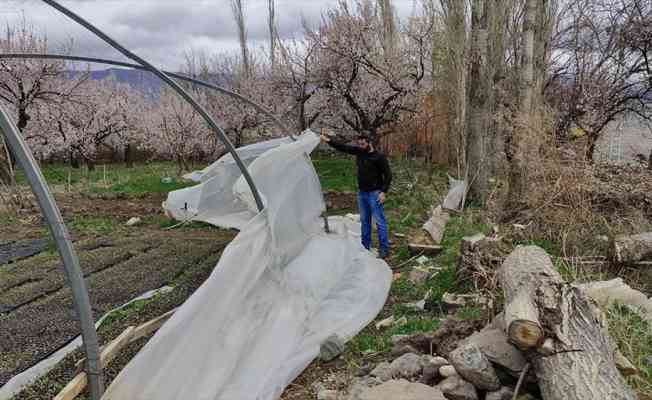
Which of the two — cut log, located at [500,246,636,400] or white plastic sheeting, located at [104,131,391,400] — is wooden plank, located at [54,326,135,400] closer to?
white plastic sheeting, located at [104,131,391,400]

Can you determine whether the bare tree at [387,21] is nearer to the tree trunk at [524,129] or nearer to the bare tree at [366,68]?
the bare tree at [366,68]

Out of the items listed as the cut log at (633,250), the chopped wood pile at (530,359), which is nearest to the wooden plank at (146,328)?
the chopped wood pile at (530,359)

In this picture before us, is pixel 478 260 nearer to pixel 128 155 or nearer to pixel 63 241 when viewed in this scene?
pixel 63 241

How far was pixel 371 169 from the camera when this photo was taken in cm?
623

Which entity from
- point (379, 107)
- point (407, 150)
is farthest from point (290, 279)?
point (407, 150)

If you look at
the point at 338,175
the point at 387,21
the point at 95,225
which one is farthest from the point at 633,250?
the point at 387,21

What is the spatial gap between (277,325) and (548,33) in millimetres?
12676

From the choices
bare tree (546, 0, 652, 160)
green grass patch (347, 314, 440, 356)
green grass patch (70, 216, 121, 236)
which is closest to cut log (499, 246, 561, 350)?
green grass patch (347, 314, 440, 356)

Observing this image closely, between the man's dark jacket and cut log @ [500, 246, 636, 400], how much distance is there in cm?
334

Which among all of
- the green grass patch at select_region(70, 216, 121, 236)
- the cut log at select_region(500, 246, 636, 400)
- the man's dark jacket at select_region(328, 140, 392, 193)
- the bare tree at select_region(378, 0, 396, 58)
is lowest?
the green grass patch at select_region(70, 216, 121, 236)

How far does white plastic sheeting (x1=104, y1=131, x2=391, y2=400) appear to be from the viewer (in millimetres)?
2852

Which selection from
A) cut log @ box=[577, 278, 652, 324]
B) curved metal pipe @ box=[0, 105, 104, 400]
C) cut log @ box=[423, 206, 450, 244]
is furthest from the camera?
cut log @ box=[423, 206, 450, 244]

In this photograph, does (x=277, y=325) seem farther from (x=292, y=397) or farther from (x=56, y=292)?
(x=56, y=292)

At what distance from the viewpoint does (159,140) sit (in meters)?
21.3
